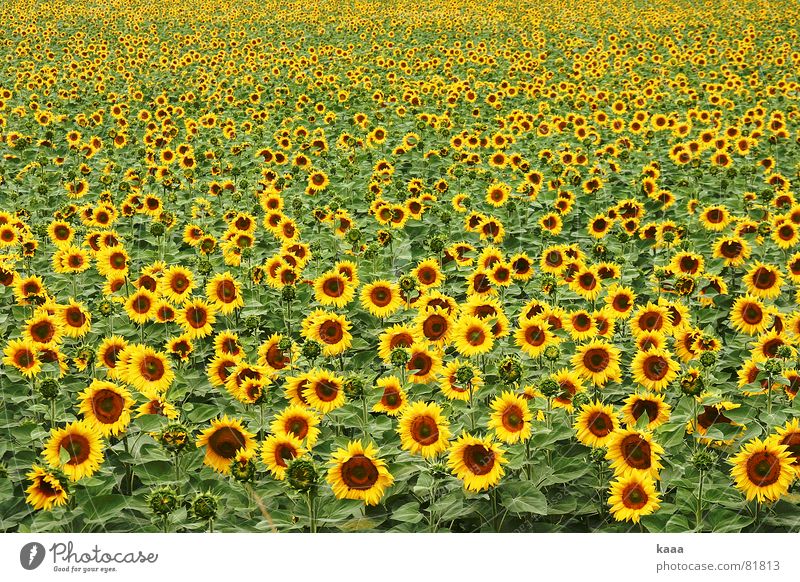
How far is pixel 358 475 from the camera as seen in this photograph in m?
3.08

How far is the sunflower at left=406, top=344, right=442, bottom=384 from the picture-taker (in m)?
3.88

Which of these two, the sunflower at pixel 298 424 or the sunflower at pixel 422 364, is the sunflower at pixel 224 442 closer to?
the sunflower at pixel 298 424

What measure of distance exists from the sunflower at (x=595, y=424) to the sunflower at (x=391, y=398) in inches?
34.0

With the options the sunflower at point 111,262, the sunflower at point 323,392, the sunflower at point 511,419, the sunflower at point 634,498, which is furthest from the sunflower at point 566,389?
the sunflower at point 111,262

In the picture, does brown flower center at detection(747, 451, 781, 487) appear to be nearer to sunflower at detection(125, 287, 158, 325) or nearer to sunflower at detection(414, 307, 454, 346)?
sunflower at detection(414, 307, 454, 346)

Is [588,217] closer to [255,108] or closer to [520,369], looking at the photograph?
[520,369]

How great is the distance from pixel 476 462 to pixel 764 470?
1198mm

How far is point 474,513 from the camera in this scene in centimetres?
328

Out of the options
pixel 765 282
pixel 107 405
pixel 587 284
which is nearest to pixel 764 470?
pixel 587 284

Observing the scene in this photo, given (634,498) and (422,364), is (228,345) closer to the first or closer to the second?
(422,364)
